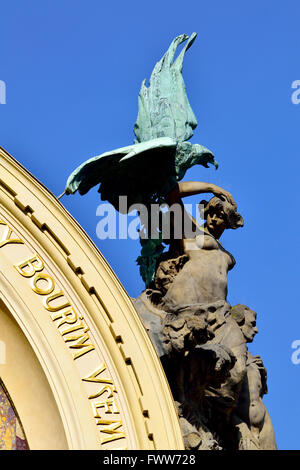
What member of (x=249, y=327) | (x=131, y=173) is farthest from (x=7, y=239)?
(x=249, y=327)

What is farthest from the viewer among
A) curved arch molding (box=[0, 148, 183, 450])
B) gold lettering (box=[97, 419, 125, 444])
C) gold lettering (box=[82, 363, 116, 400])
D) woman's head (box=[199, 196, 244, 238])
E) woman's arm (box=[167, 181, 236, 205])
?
woman's head (box=[199, 196, 244, 238])

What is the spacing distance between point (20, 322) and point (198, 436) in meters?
2.01

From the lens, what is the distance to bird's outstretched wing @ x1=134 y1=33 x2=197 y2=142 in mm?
16219

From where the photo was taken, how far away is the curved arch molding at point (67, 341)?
47.5 ft

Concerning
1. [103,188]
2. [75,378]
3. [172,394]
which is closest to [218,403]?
[172,394]

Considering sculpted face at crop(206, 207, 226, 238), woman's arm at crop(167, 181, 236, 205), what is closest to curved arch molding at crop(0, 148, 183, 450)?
woman's arm at crop(167, 181, 236, 205)

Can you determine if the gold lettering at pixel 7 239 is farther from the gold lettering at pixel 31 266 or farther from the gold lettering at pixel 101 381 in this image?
the gold lettering at pixel 101 381

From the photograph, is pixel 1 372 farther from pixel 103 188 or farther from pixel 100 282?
pixel 103 188

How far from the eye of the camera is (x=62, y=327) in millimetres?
14883

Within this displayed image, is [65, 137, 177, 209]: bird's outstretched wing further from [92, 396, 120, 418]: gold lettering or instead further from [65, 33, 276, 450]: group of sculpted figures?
[92, 396, 120, 418]: gold lettering

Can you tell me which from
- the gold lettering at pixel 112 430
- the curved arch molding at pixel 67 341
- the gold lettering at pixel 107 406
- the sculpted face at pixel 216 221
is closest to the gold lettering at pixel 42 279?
the curved arch molding at pixel 67 341

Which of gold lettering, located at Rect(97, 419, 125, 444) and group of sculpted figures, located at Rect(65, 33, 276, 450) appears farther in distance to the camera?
group of sculpted figures, located at Rect(65, 33, 276, 450)

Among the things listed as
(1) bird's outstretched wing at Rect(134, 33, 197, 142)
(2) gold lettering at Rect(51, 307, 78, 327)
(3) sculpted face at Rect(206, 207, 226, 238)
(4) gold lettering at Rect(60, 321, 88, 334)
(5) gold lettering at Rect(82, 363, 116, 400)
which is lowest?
(5) gold lettering at Rect(82, 363, 116, 400)
